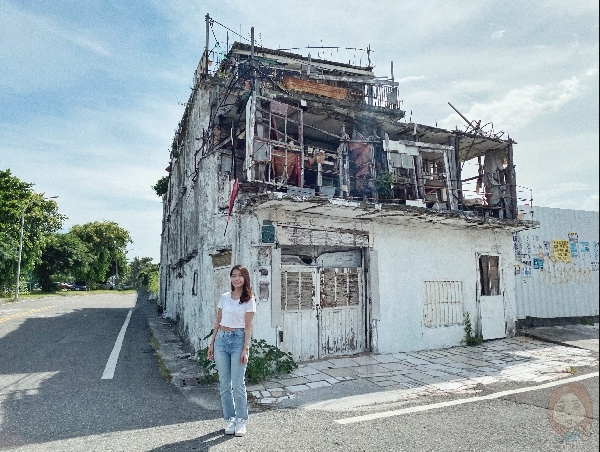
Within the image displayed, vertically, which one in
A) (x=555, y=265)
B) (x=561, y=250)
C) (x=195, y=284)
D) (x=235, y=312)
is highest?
(x=561, y=250)

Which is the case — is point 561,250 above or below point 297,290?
above

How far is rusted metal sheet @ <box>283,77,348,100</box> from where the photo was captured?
12016 mm

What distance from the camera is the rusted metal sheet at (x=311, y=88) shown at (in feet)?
39.4

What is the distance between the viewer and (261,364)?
7.60 meters

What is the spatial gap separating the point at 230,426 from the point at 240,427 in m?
0.12

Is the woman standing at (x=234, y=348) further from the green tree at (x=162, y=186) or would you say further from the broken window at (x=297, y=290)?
the green tree at (x=162, y=186)

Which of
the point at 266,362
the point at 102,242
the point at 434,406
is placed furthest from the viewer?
the point at 102,242

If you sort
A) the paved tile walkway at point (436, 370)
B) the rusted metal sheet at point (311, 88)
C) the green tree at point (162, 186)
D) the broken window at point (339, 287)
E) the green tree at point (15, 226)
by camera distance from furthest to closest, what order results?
the green tree at point (15, 226), the green tree at point (162, 186), the rusted metal sheet at point (311, 88), the broken window at point (339, 287), the paved tile walkway at point (436, 370)

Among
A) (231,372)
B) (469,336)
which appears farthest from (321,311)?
(469,336)

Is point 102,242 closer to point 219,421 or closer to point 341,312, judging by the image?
point 341,312

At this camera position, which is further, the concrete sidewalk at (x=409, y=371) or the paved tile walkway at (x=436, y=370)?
the paved tile walkway at (x=436, y=370)

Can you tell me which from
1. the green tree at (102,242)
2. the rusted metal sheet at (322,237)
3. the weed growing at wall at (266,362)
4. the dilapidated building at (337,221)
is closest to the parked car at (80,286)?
the green tree at (102,242)

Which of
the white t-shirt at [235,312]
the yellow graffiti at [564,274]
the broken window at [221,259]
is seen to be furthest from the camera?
the yellow graffiti at [564,274]

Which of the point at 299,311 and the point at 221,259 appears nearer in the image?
the point at 299,311
